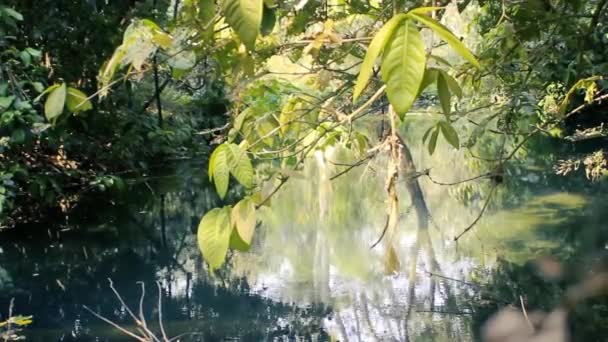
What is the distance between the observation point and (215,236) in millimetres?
840

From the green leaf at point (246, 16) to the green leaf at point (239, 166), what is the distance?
0.68ft

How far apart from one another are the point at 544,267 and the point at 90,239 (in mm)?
3385

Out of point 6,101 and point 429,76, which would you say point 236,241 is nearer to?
point 429,76

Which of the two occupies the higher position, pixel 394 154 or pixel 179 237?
pixel 179 237

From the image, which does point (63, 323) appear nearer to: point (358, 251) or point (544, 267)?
point (358, 251)

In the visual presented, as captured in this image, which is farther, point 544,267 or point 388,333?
point 544,267

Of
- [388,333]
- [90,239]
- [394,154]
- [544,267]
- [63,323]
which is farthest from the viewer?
[90,239]

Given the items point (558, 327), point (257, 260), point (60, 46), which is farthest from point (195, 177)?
point (558, 327)

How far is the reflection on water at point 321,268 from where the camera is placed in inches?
142

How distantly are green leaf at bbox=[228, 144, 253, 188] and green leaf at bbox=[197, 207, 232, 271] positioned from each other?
4 cm

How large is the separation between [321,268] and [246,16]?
4.08 metres

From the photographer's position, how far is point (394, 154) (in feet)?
2.76

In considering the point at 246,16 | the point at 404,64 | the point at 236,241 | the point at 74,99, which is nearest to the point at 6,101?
the point at 74,99

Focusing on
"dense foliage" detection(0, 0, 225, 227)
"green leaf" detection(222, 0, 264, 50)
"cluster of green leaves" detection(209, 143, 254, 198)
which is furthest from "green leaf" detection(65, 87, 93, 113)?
"dense foliage" detection(0, 0, 225, 227)
